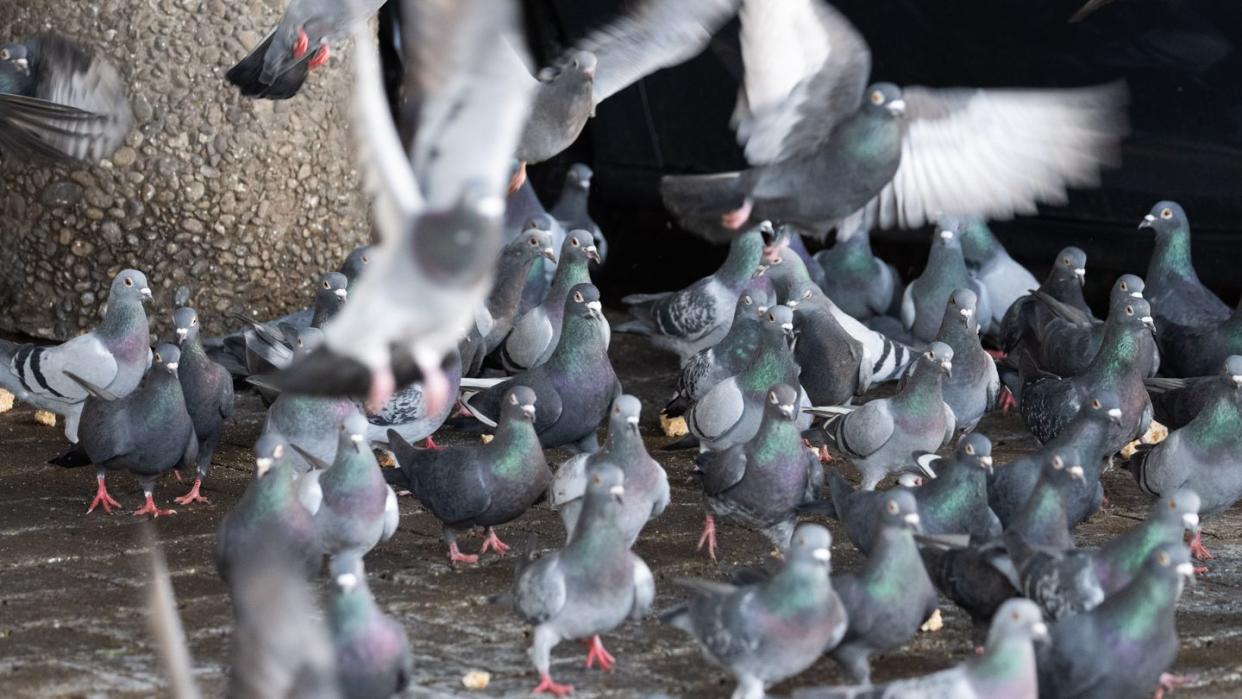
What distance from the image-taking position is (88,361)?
6477 mm

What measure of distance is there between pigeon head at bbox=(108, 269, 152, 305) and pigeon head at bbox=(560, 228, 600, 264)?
62.2 inches

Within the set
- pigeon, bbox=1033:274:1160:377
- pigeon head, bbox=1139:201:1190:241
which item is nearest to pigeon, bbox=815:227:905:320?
pigeon, bbox=1033:274:1160:377

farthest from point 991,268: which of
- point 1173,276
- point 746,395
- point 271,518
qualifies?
point 271,518

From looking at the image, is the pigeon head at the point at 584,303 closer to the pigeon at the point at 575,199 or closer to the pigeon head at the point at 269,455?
the pigeon head at the point at 269,455

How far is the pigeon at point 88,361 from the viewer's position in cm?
639

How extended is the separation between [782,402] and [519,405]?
74cm

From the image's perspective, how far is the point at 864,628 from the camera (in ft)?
14.0

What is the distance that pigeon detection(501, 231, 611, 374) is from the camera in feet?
23.5

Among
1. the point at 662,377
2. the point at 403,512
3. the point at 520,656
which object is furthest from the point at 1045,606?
the point at 662,377

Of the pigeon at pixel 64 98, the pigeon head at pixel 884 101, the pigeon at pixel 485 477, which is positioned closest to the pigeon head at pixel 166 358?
the pigeon at pixel 64 98

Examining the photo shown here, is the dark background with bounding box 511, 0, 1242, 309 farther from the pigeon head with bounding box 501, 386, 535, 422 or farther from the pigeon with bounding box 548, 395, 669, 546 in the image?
the pigeon with bounding box 548, 395, 669, 546

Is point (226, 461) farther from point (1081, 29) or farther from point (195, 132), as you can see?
point (1081, 29)

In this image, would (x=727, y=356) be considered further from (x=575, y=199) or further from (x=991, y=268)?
(x=575, y=199)

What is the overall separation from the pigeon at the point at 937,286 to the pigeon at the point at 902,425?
177 cm
